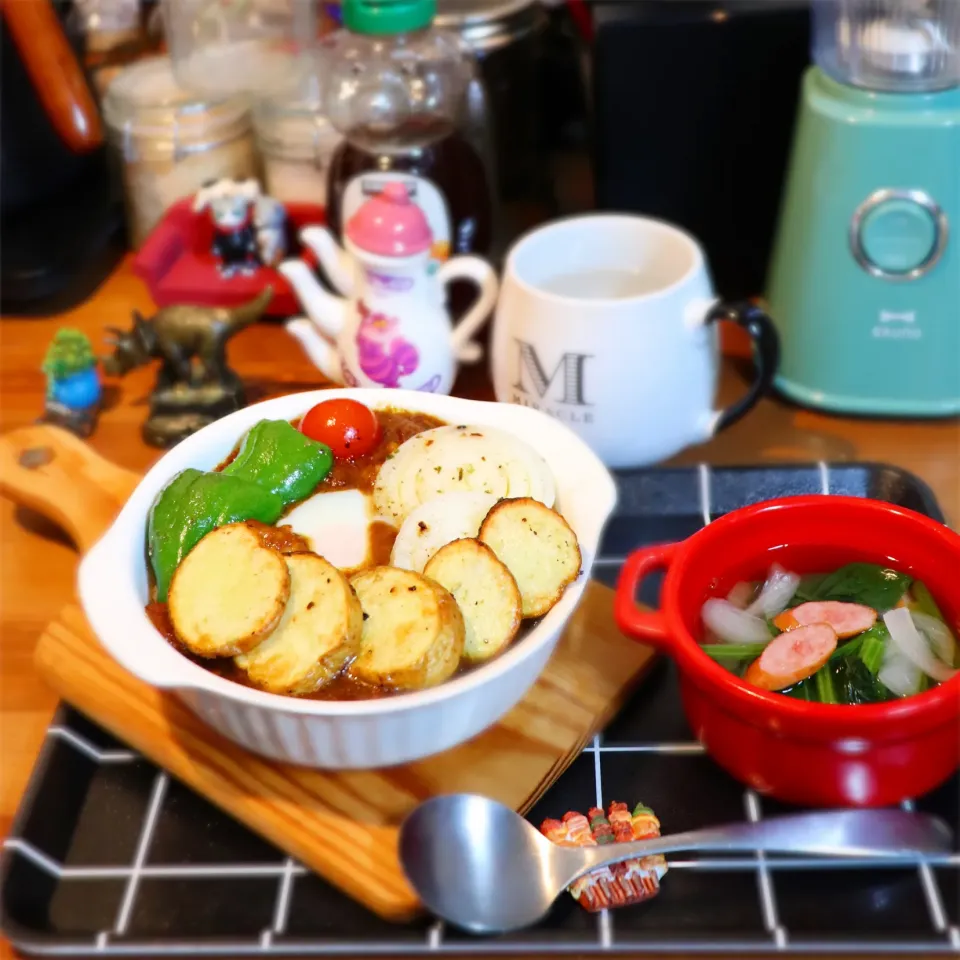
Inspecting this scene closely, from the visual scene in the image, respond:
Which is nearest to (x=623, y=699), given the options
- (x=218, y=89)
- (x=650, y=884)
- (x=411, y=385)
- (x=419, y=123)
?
(x=650, y=884)

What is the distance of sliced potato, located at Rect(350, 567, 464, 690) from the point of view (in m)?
0.56

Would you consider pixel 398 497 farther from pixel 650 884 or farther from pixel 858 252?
pixel 858 252

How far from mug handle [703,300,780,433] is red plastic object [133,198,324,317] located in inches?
16.4

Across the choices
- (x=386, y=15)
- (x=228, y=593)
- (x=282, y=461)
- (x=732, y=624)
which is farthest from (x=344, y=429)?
(x=386, y=15)

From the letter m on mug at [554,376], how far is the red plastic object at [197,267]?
32 centimetres

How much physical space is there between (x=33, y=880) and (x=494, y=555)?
0.30m

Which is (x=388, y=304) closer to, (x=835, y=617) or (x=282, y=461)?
(x=282, y=461)

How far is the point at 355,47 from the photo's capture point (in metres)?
0.98

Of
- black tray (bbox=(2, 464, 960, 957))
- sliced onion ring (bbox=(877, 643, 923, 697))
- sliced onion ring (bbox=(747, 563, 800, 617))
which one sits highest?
sliced onion ring (bbox=(877, 643, 923, 697))

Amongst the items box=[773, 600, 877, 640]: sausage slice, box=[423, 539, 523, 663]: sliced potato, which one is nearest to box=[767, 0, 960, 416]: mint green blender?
box=[773, 600, 877, 640]: sausage slice

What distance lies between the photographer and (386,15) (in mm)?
870

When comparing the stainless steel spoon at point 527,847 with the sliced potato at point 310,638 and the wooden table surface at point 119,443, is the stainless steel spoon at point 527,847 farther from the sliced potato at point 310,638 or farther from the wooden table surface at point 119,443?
the wooden table surface at point 119,443

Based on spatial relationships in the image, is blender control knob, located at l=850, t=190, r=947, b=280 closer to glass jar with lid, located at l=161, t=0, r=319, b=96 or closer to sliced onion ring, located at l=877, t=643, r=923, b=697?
sliced onion ring, located at l=877, t=643, r=923, b=697

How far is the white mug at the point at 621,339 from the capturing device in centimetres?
78
